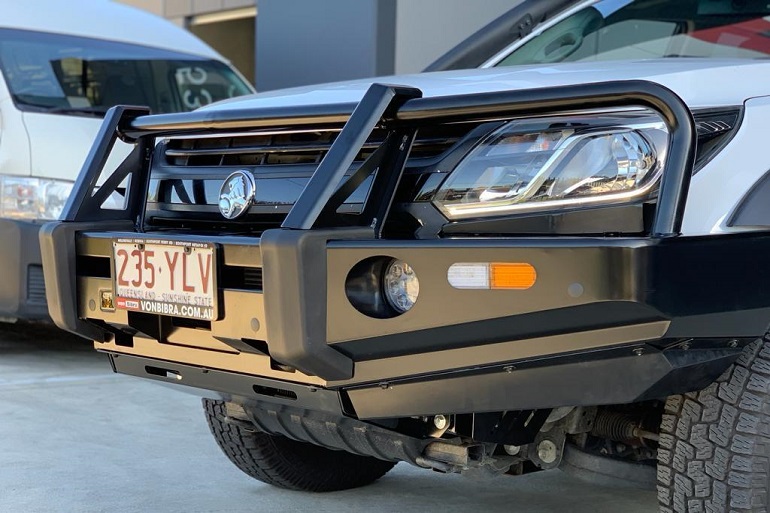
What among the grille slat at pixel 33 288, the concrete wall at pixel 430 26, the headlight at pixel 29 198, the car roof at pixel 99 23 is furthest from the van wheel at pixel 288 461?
the concrete wall at pixel 430 26

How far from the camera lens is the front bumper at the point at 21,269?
217 inches

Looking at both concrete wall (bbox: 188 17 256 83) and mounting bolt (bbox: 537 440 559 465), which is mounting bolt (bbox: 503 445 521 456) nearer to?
mounting bolt (bbox: 537 440 559 465)

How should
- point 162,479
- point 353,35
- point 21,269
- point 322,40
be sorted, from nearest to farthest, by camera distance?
1. point 162,479
2. point 21,269
3. point 353,35
4. point 322,40

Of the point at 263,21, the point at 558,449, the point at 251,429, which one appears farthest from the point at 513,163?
the point at 263,21

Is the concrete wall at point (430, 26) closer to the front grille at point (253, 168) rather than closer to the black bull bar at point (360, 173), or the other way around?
the front grille at point (253, 168)

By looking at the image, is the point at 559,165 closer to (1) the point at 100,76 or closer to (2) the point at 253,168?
(2) the point at 253,168

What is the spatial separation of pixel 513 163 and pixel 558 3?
209 centimetres

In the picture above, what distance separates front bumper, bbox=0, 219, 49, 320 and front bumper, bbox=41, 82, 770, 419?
10.4ft

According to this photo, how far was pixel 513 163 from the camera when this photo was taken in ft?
7.94

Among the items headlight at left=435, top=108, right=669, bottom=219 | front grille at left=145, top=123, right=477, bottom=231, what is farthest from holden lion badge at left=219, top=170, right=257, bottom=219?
headlight at left=435, top=108, right=669, bottom=219

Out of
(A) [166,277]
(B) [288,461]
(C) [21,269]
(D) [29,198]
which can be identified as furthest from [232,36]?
(A) [166,277]

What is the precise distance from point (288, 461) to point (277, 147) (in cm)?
116

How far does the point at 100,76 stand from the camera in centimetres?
625

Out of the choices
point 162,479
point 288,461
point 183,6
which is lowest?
point 162,479
